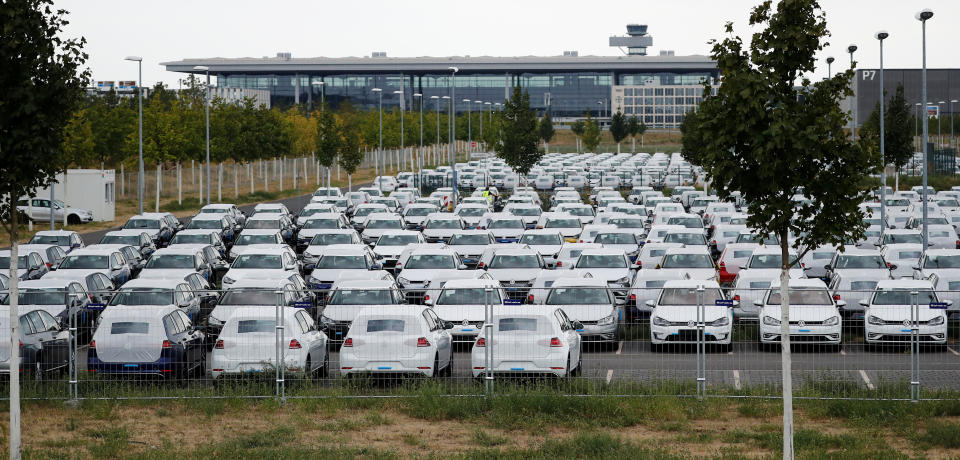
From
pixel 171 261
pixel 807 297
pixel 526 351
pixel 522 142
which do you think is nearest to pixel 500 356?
pixel 526 351

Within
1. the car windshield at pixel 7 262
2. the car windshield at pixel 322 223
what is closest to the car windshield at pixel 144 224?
the car windshield at pixel 322 223

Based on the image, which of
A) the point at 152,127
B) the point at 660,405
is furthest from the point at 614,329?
the point at 152,127

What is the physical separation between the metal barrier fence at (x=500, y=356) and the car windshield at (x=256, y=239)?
18.6 metres

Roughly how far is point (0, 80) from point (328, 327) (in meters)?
9.55

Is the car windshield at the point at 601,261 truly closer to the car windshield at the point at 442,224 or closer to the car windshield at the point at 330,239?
the car windshield at the point at 330,239

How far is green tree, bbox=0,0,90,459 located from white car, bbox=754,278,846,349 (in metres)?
9.88

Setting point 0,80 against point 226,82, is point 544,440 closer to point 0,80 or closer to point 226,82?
point 0,80

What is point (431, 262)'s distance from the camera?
31.5m

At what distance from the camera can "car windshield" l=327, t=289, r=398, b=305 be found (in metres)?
23.6

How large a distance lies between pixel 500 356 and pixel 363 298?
260 inches

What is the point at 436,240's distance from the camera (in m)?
42.8

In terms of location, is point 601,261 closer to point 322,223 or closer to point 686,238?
point 686,238

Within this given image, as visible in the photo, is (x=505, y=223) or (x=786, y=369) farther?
(x=505, y=223)

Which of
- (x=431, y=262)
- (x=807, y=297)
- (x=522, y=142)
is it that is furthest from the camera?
(x=522, y=142)
